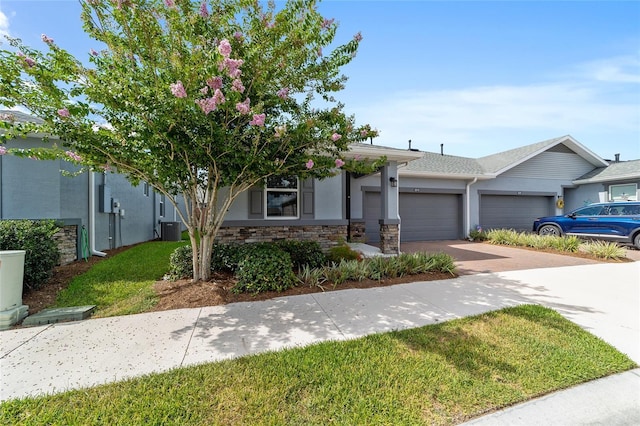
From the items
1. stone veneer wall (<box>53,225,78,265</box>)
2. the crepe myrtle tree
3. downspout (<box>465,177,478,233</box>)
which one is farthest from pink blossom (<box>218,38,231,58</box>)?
downspout (<box>465,177,478,233</box>)

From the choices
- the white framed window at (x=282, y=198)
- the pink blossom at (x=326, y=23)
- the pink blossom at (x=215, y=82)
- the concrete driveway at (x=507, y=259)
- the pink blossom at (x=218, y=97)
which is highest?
the pink blossom at (x=326, y=23)

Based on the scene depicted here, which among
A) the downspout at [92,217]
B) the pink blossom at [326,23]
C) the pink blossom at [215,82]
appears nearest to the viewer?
the pink blossom at [215,82]

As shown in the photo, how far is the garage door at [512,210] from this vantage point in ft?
44.1

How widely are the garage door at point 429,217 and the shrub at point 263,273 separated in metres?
6.42

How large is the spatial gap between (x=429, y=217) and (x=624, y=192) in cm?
996

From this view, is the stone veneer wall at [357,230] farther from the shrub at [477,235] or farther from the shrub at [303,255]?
the shrub at [477,235]

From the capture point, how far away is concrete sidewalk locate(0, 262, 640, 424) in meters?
2.62

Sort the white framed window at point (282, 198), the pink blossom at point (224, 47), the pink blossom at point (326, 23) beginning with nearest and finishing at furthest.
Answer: the pink blossom at point (224, 47)
the pink blossom at point (326, 23)
the white framed window at point (282, 198)

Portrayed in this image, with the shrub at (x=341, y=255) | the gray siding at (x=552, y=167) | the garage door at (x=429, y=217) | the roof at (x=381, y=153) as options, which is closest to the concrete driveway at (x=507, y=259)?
the garage door at (x=429, y=217)

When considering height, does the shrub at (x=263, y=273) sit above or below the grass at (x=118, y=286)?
above

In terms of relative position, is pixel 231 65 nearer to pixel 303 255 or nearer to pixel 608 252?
pixel 303 255

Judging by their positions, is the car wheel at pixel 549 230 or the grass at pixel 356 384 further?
the car wheel at pixel 549 230

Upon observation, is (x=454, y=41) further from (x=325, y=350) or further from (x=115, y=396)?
(x=115, y=396)

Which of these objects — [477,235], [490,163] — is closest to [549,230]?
[477,235]
